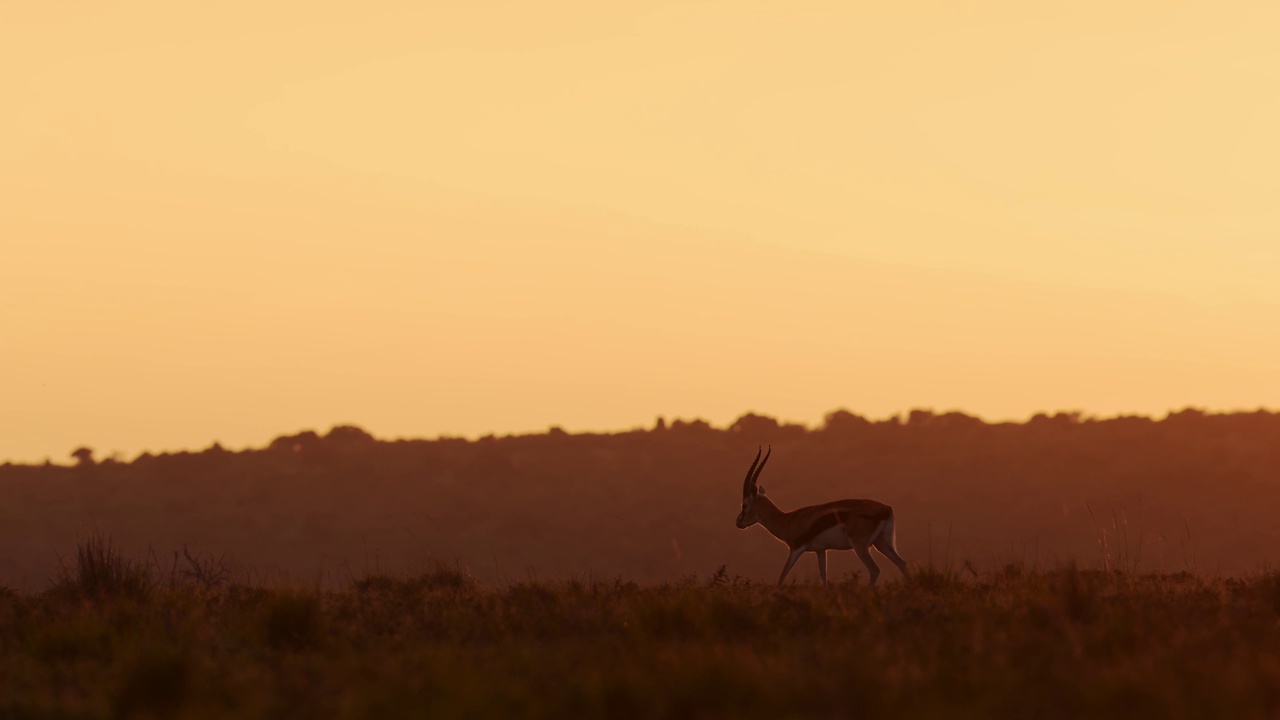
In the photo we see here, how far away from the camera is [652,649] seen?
11.3m

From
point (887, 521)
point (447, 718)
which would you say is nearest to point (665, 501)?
point (887, 521)

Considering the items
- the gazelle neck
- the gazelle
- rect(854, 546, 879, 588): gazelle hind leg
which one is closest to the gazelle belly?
the gazelle

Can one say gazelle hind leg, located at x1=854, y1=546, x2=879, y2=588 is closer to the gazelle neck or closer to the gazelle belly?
the gazelle belly

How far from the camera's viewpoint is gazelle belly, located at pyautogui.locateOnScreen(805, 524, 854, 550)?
65.8 feet

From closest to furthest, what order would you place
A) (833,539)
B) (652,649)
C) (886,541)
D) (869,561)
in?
(652,649) < (869,561) < (886,541) < (833,539)

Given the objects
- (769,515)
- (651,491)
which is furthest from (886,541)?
(651,491)

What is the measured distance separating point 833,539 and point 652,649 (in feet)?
29.9

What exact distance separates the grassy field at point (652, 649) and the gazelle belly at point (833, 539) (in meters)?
2.97

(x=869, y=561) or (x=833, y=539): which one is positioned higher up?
(x=833, y=539)

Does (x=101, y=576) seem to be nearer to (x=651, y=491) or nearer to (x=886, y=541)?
(x=886, y=541)

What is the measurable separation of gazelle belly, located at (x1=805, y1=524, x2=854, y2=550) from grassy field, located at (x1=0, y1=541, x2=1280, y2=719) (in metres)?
2.97

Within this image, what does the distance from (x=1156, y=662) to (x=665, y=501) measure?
6766 cm

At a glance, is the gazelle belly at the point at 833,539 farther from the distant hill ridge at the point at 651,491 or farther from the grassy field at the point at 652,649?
the distant hill ridge at the point at 651,491

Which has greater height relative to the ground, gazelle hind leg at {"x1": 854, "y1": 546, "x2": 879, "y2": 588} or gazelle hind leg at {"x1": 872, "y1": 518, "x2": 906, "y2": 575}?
gazelle hind leg at {"x1": 872, "y1": 518, "x2": 906, "y2": 575}
